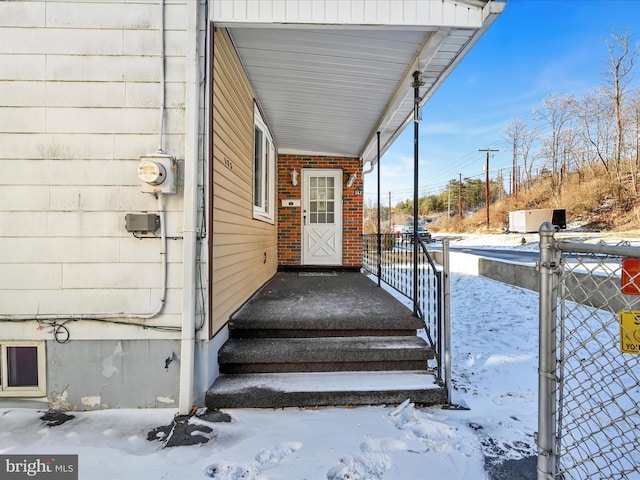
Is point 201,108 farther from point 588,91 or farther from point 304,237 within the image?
point 588,91

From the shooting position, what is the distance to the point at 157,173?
2182 mm

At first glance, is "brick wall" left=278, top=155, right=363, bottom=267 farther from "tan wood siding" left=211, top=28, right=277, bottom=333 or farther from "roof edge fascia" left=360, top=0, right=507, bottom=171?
"tan wood siding" left=211, top=28, right=277, bottom=333

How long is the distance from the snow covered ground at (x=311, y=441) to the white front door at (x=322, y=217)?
4.17m

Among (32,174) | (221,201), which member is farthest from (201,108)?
(32,174)

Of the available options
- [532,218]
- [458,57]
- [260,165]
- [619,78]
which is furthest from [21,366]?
Answer: [619,78]

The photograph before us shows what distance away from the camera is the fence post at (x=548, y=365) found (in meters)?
1.39

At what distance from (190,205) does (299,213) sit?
4.25 m

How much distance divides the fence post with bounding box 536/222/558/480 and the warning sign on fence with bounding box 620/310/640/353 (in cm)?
26

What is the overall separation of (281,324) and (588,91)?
31773 millimetres

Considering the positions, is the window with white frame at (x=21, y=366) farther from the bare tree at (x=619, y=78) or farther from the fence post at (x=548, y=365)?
the bare tree at (x=619, y=78)

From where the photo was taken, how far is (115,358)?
2.30 meters

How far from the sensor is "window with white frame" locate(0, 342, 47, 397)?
228 cm

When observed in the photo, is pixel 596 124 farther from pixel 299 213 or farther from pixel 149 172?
pixel 149 172

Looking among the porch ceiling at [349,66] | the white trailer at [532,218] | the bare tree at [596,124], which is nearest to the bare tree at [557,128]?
the bare tree at [596,124]
